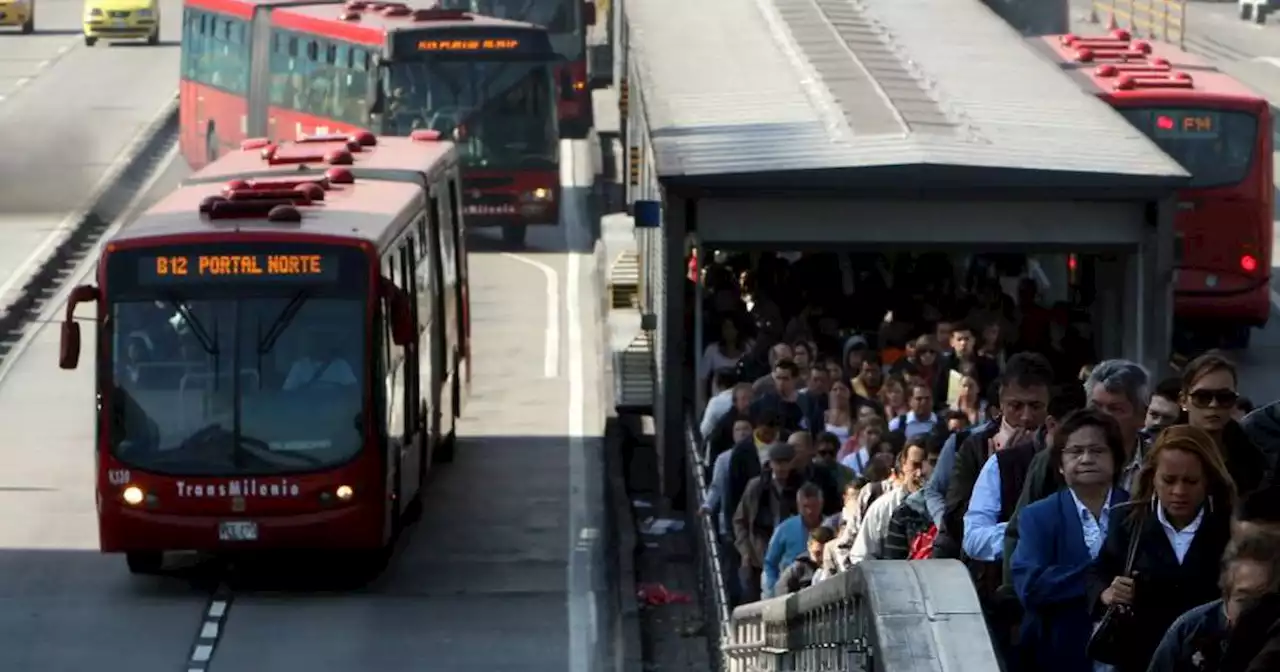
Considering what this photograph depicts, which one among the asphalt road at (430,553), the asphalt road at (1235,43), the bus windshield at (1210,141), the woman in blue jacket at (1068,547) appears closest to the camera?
the woman in blue jacket at (1068,547)

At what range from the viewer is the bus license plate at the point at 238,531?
67.2 ft

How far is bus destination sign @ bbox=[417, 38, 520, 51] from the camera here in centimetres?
3666

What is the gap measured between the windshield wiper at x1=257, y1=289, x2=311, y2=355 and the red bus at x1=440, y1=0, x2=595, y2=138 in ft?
83.8

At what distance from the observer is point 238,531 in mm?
20500

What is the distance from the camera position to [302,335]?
816 inches

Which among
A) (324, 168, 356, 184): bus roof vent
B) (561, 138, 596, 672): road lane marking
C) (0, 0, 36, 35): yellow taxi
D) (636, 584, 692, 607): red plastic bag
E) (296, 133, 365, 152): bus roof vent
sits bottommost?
(0, 0, 36, 35): yellow taxi

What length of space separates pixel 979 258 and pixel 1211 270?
5447 mm

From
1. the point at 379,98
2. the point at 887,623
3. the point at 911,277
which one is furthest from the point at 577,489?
the point at 887,623

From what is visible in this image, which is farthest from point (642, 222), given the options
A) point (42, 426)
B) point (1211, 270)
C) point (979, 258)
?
point (1211, 270)

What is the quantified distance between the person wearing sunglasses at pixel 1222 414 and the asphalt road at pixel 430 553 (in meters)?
9.23

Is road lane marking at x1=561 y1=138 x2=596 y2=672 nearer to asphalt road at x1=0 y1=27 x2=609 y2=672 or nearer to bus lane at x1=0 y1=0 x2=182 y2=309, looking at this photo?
asphalt road at x1=0 y1=27 x2=609 y2=672

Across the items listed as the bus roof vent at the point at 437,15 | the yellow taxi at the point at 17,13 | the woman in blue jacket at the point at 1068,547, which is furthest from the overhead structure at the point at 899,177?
the yellow taxi at the point at 17,13

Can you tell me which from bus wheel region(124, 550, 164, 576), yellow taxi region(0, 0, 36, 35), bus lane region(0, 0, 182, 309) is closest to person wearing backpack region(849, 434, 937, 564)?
bus wheel region(124, 550, 164, 576)

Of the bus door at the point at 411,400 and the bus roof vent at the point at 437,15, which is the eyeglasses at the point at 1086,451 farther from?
the bus roof vent at the point at 437,15
